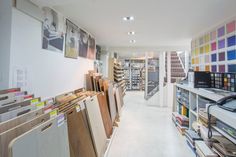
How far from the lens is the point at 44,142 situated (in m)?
1.20

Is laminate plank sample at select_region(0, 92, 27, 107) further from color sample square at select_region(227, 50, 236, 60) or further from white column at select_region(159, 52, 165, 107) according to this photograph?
white column at select_region(159, 52, 165, 107)

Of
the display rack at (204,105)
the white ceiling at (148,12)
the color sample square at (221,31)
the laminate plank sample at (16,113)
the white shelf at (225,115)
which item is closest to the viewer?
the laminate plank sample at (16,113)

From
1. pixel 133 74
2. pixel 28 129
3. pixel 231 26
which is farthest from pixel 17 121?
pixel 133 74

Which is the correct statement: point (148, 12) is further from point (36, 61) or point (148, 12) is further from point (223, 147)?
point (223, 147)

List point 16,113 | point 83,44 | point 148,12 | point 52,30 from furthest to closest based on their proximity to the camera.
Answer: point 83,44 → point 148,12 → point 52,30 → point 16,113

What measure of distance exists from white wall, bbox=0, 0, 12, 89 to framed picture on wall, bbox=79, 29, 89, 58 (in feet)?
6.50

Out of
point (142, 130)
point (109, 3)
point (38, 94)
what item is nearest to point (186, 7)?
point (109, 3)

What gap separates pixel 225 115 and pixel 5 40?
2478mm

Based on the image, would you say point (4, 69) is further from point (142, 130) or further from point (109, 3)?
point (142, 130)

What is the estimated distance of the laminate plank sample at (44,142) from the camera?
0.96m

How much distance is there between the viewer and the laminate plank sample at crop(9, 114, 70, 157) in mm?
959

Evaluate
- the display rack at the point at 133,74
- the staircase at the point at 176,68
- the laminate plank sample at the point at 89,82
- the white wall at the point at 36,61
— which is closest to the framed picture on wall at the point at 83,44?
the laminate plank sample at the point at 89,82

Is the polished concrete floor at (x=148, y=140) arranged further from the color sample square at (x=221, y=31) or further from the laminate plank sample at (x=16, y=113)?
the color sample square at (x=221, y=31)

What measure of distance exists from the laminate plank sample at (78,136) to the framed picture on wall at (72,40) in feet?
4.69
